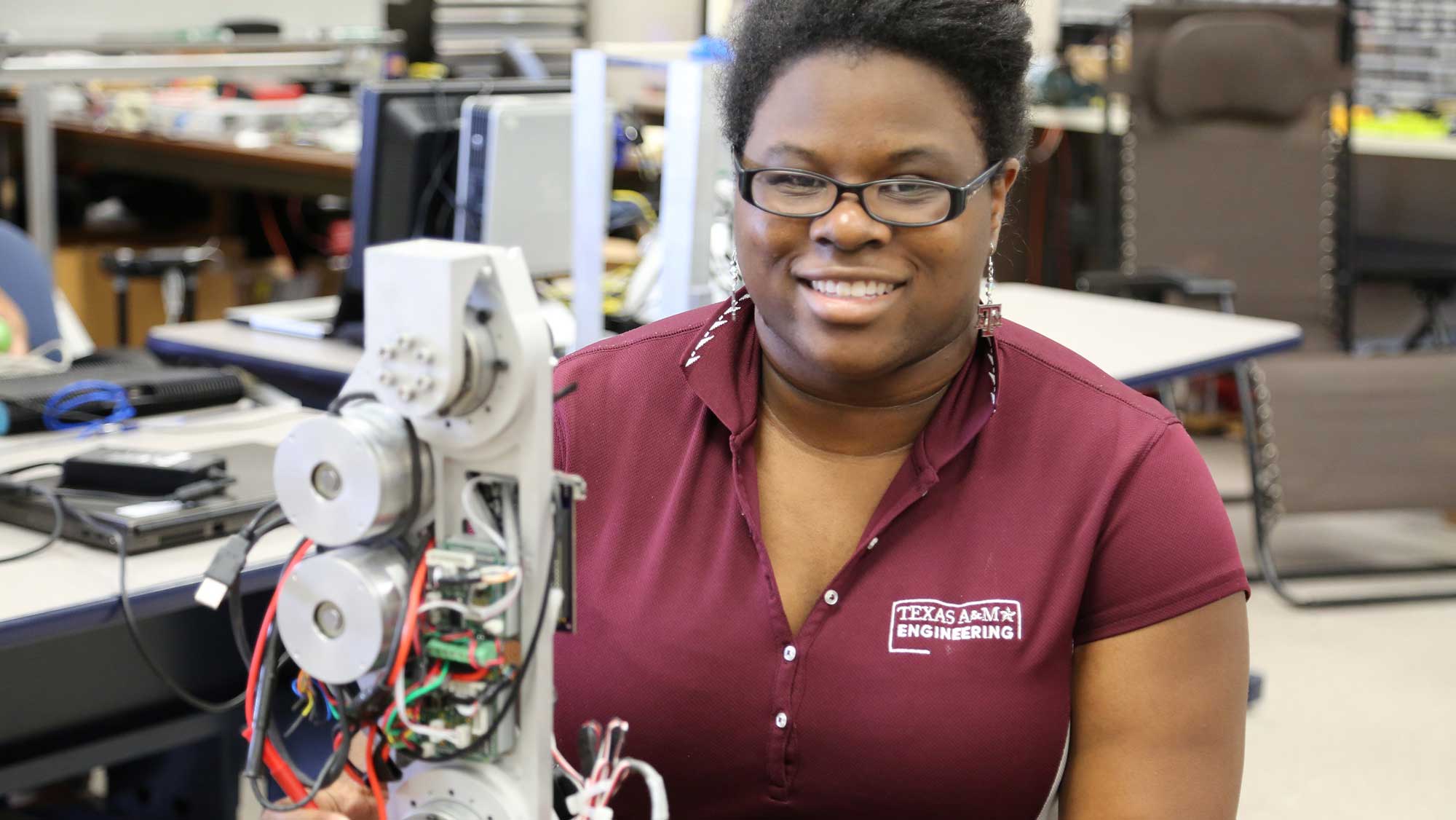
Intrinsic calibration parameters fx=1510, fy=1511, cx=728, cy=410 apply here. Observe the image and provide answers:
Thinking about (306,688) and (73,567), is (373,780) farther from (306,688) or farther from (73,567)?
(73,567)

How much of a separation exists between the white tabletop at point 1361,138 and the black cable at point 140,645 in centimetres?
293

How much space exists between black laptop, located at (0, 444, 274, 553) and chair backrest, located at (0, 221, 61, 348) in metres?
1.08

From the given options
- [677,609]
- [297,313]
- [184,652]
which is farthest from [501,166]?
[677,609]

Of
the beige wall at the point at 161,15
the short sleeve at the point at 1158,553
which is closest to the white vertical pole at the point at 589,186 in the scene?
the short sleeve at the point at 1158,553

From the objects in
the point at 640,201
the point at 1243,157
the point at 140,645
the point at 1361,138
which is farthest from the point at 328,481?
the point at 1361,138

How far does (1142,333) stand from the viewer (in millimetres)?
2750

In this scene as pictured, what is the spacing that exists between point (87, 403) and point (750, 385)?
4.05 ft

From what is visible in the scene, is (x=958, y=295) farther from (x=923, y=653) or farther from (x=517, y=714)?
(x=517, y=714)

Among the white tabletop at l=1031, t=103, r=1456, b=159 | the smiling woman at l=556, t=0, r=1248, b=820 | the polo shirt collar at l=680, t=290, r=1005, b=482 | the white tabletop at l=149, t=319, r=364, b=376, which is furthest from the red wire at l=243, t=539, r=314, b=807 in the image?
the white tabletop at l=1031, t=103, r=1456, b=159

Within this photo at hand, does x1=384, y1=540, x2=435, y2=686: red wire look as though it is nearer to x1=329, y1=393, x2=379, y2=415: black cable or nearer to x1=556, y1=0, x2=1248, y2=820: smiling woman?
x1=329, y1=393, x2=379, y2=415: black cable

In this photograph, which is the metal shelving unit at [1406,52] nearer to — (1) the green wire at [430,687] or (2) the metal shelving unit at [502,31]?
(2) the metal shelving unit at [502,31]

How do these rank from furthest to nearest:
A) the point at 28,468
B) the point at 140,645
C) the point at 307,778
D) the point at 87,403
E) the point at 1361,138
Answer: the point at 1361,138 < the point at 87,403 < the point at 28,468 < the point at 140,645 < the point at 307,778

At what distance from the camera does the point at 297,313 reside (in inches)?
118

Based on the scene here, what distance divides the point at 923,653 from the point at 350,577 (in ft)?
1.58
